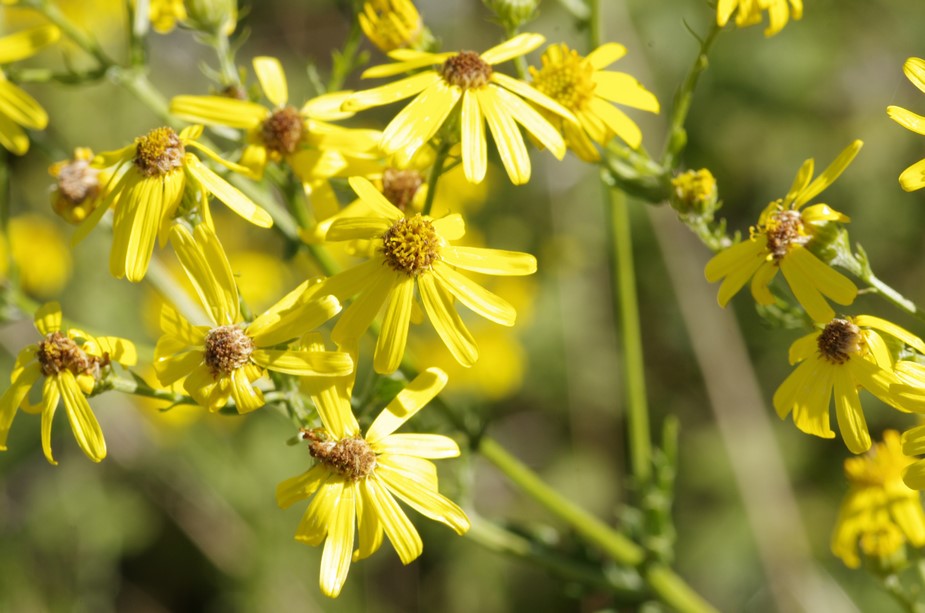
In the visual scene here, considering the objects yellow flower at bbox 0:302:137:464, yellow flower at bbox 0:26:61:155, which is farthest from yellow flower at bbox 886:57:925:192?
yellow flower at bbox 0:26:61:155

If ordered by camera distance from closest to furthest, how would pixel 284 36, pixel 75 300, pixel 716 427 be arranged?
pixel 716 427, pixel 75 300, pixel 284 36

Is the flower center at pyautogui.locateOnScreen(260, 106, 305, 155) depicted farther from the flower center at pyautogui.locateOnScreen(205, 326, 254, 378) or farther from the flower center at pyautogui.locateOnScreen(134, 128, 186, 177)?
the flower center at pyautogui.locateOnScreen(205, 326, 254, 378)

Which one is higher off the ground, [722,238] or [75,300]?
[722,238]

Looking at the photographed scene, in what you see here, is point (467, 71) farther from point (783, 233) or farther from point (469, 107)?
point (783, 233)

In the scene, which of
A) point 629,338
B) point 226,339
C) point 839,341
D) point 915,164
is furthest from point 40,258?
point 915,164

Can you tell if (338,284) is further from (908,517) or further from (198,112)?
(908,517)

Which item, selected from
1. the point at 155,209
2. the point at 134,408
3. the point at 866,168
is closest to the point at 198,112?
the point at 155,209
